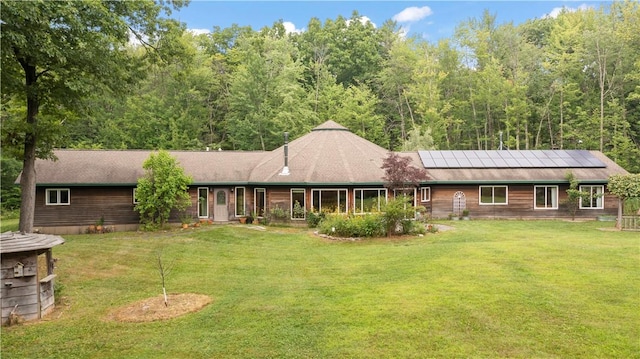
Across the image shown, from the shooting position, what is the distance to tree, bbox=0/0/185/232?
11.0 m

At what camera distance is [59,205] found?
19.8 metres

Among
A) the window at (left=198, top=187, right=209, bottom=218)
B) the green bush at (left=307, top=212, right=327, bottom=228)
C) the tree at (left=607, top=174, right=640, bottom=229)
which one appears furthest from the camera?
the window at (left=198, top=187, right=209, bottom=218)

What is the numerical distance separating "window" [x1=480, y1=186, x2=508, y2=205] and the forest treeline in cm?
978

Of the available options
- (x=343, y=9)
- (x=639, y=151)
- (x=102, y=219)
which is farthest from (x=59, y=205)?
(x=343, y=9)

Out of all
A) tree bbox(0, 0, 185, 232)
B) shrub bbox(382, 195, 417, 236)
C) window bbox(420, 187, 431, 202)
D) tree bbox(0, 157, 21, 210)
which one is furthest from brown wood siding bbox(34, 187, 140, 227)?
window bbox(420, 187, 431, 202)

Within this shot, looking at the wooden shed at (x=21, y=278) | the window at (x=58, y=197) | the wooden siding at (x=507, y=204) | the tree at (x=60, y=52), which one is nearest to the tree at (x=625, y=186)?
the wooden siding at (x=507, y=204)

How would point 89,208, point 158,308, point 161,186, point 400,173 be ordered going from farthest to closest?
1. point 89,208
2. point 161,186
3. point 400,173
4. point 158,308

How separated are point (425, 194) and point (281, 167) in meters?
7.92

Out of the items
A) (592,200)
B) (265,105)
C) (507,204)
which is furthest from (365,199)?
(265,105)

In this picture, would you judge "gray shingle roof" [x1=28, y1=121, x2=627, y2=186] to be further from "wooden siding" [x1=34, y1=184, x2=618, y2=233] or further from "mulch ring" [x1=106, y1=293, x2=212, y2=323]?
"mulch ring" [x1=106, y1=293, x2=212, y2=323]

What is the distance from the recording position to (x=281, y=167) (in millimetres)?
21812

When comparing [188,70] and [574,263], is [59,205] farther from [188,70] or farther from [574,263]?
[574,263]

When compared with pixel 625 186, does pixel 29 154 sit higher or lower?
higher

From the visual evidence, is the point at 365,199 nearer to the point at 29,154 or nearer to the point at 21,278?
the point at 29,154
